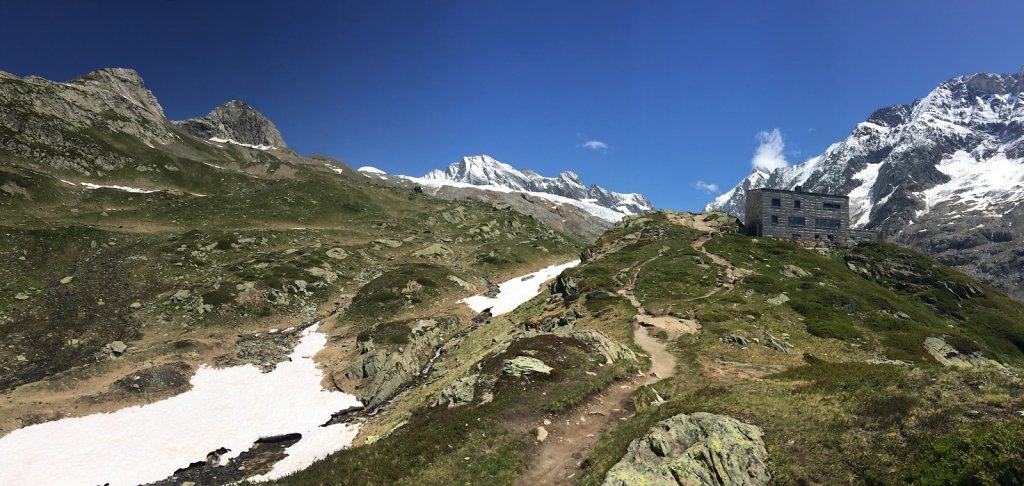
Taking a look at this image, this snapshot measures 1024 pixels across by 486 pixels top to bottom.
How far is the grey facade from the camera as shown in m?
106

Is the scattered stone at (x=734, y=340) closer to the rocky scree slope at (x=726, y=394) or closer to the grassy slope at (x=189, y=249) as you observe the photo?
the rocky scree slope at (x=726, y=394)

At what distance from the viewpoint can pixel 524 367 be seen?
32.2m

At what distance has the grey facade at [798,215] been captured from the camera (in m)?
106

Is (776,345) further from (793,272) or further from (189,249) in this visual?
(189,249)

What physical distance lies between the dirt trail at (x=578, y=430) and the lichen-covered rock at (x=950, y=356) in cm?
2894

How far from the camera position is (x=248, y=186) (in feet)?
518

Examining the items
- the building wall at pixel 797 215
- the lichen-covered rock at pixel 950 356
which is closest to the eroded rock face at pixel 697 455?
the lichen-covered rock at pixel 950 356

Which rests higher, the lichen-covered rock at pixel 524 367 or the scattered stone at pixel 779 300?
the scattered stone at pixel 779 300

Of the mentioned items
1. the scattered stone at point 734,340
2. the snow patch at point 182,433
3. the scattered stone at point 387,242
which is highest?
the scattered stone at point 387,242

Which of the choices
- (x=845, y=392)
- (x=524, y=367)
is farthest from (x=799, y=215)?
(x=524, y=367)

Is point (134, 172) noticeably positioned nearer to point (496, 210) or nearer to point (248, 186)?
point (248, 186)

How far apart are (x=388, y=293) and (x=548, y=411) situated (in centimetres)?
5698

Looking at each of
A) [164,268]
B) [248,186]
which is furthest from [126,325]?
[248,186]

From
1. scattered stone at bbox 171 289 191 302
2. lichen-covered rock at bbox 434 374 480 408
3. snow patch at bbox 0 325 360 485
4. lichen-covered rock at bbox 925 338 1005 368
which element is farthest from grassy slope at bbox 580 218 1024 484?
scattered stone at bbox 171 289 191 302
